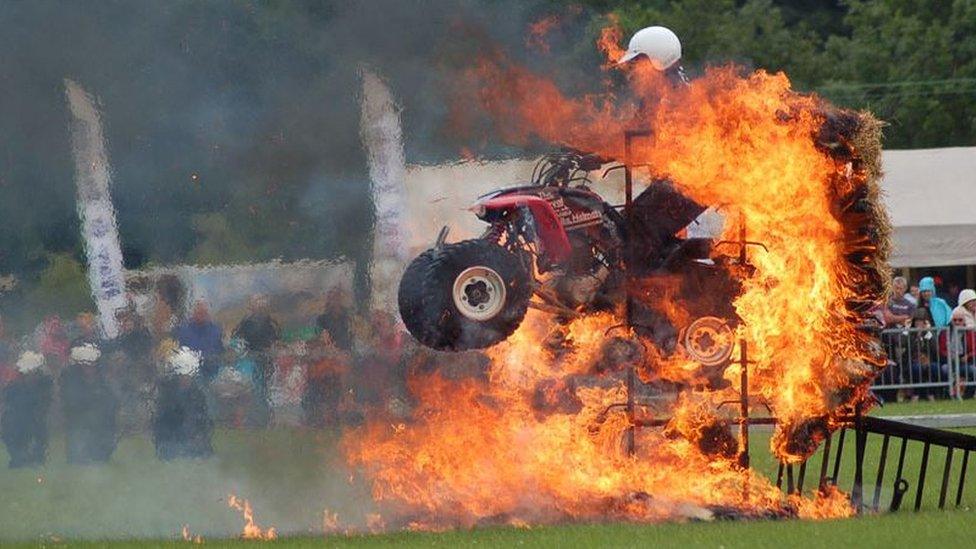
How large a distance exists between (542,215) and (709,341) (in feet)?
6.00

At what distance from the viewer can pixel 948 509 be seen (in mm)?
16656

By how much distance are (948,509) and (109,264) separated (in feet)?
26.3

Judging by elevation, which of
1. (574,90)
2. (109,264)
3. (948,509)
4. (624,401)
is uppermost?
(574,90)

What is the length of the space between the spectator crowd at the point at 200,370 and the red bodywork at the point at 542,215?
6.44ft

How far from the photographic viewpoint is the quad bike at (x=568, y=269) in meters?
15.7

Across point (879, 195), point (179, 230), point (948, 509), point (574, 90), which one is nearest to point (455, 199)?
point (574, 90)

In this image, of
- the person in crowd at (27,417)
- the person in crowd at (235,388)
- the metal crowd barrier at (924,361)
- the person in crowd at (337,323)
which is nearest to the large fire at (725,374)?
the person in crowd at (337,323)

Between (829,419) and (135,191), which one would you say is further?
(135,191)

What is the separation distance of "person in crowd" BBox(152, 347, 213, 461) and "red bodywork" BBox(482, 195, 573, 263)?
379 centimetres

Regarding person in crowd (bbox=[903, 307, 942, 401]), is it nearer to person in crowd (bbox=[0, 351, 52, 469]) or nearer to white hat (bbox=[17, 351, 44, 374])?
person in crowd (bbox=[0, 351, 52, 469])

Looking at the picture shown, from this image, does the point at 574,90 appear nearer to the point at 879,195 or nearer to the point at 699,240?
the point at 699,240

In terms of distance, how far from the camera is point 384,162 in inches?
692

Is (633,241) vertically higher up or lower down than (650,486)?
higher up

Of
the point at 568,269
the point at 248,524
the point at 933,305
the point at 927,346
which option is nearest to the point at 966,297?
the point at 933,305
